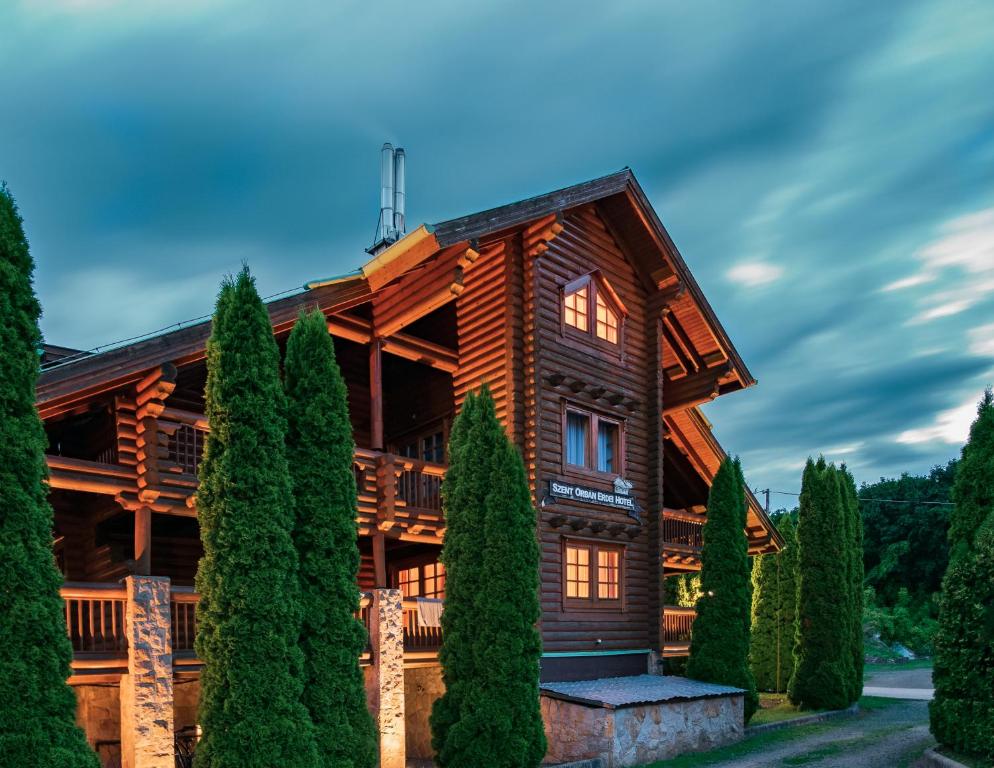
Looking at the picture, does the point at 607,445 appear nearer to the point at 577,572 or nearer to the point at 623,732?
the point at 577,572

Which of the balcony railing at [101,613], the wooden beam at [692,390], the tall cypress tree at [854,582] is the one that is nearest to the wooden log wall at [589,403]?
the wooden beam at [692,390]

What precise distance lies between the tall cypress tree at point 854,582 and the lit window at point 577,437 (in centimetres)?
972

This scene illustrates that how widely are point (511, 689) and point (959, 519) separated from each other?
8.53 meters

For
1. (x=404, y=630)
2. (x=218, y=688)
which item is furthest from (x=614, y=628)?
(x=218, y=688)

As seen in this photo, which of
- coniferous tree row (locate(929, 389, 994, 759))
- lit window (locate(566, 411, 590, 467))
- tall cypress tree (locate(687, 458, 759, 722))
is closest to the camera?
coniferous tree row (locate(929, 389, 994, 759))

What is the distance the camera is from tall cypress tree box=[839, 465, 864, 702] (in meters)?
23.4

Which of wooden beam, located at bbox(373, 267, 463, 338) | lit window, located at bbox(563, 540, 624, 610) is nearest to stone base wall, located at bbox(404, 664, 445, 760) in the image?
lit window, located at bbox(563, 540, 624, 610)

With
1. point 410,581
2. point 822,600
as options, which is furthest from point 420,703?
point 822,600

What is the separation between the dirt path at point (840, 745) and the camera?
15656 mm

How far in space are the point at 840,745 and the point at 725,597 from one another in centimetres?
356

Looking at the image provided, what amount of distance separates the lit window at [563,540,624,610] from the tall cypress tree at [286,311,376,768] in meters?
6.41

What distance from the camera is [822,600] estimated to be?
2328 centimetres

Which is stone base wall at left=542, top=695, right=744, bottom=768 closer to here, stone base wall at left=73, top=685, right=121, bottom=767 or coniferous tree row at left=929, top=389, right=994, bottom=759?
coniferous tree row at left=929, top=389, right=994, bottom=759

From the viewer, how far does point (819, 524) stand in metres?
23.9
